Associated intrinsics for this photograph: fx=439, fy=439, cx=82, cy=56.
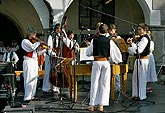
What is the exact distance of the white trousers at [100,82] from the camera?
30.3 ft

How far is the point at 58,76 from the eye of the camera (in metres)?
11.0

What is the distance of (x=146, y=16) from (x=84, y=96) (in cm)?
564

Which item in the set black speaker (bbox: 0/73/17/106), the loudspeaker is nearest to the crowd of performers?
black speaker (bbox: 0/73/17/106)

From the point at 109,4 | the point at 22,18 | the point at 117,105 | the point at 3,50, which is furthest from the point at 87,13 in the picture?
the point at 117,105

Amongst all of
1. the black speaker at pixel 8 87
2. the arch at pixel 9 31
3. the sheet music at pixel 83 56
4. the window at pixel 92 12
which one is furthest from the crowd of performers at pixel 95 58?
the arch at pixel 9 31

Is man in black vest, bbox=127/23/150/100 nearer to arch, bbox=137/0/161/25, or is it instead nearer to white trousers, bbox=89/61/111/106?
white trousers, bbox=89/61/111/106

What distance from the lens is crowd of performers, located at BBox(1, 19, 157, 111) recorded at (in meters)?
9.25

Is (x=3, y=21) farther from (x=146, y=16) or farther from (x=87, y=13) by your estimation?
(x=146, y=16)

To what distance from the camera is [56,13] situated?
1491 cm

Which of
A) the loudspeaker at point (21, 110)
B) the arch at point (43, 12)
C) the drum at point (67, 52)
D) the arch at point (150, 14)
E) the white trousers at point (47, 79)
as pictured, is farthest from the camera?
the arch at point (150, 14)

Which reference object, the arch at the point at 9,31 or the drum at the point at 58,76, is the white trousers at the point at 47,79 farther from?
the arch at the point at 9,31

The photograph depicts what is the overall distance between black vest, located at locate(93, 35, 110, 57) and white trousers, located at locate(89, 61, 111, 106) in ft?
0.67

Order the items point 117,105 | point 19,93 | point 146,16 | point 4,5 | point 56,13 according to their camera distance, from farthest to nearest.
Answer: point 4,5 < point 146,16 < point 56,13 < point 19,93 < point 117,105

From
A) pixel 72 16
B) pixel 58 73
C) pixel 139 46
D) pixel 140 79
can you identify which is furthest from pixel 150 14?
pixel 58 73
